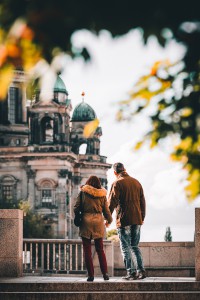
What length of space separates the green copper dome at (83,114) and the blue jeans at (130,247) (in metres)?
84.6

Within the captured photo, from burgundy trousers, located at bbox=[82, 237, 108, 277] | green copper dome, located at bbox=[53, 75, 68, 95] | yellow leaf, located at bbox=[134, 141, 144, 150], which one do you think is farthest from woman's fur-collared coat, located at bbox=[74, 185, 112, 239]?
green copper dome, located at bbox=[53, 75, 68, 95]

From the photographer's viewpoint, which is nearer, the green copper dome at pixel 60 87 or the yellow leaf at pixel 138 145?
the yellow leaf at pixel 138 145

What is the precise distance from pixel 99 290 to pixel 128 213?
1397mm

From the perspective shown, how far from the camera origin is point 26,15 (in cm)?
617

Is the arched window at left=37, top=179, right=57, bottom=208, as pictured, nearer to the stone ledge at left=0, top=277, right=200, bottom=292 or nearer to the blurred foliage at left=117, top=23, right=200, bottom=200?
the stone ledge at left=0, top=277, right=200, bottom=292

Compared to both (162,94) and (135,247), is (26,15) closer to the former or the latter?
(162,94)

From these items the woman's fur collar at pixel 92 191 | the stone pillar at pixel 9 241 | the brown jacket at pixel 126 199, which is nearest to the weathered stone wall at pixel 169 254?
the stone pillar at pixel 9 241

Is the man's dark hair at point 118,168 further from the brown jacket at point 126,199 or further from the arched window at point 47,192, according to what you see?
the arched window at point 47,192

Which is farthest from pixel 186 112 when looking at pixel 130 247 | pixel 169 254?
pixel 169 254

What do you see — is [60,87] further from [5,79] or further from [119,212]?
[5,79]

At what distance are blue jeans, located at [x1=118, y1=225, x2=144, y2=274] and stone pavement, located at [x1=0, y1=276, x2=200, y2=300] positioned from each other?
1.96 ft

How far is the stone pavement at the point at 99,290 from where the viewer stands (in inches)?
636

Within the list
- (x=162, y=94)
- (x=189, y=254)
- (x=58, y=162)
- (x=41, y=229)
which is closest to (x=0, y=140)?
(x=58, y=162)

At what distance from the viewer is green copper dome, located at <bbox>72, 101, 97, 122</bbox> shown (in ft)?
336
